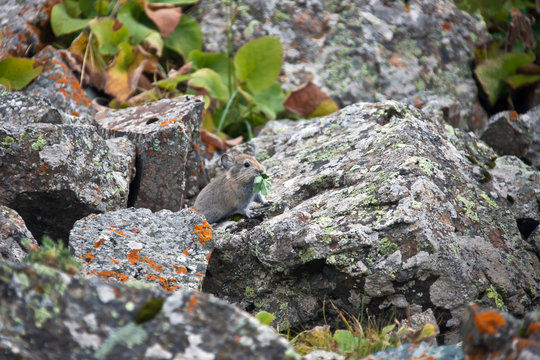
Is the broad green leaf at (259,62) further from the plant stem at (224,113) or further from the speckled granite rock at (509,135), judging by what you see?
the speckled granite rock at (509,135)

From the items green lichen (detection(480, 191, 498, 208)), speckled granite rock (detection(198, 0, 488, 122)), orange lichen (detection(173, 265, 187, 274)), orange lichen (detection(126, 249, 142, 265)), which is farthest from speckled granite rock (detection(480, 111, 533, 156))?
orange lichen (detection(126, 249, 142, 265))

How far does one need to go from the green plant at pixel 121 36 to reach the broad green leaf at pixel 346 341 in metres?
6.11

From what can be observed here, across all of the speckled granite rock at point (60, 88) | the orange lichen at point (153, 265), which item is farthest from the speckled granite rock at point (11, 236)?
the speckled granite rock at point (60, 88)

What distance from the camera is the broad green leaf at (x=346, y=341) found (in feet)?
14.6

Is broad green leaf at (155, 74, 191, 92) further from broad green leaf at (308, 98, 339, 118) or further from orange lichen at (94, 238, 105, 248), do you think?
orange lichen at (94, 238, 105, 248)

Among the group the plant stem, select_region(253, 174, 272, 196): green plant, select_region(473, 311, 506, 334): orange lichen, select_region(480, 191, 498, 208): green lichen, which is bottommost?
the plant stem

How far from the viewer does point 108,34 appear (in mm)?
9766

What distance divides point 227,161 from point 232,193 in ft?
2.24

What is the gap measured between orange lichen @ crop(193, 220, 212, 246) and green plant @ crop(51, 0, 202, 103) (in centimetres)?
412

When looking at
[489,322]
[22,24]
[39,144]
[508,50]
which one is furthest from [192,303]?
[508,50]

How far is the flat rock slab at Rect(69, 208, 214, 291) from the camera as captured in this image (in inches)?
208

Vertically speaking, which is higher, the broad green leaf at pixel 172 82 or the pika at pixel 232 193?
the broad green leaf at pixel 172 82

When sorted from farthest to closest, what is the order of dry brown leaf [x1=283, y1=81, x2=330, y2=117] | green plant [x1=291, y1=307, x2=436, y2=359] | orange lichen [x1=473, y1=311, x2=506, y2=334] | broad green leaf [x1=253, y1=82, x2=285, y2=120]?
dry brown leaf [x1=283, y1=81, x2=330, y2=117]
broad green leaf [x1=253, y1=82, x2=285, y2=120]
green plant [x1=291, y1=307, x2=436, y2=359]
orange lichen [x1=473, y1=311, x2=506, y2=334]

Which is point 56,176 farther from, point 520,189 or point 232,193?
point 520,189
